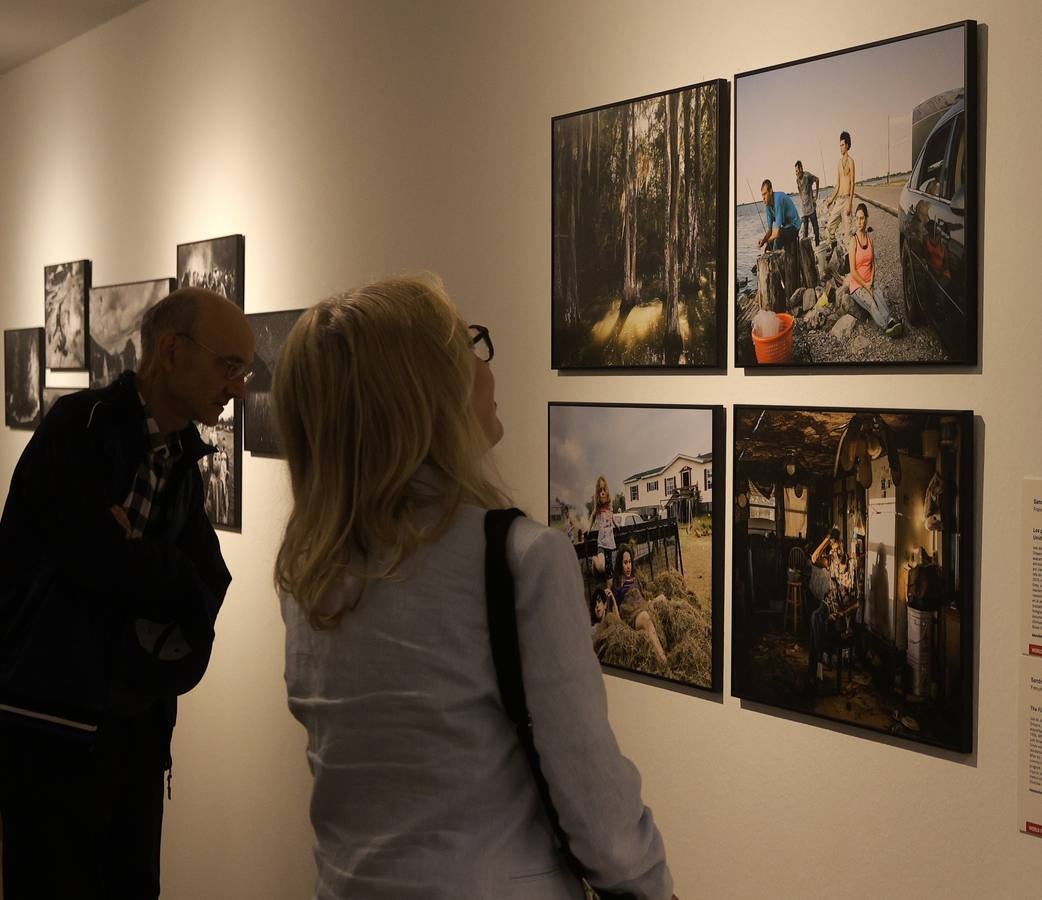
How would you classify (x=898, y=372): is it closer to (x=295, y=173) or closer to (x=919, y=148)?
(x=919, y=148)

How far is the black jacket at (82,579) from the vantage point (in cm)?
261

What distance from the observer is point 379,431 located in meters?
1.36

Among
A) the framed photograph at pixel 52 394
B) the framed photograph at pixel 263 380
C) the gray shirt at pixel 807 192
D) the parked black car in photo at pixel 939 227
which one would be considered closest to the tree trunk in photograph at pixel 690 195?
the gray shirt at pixel 807 192

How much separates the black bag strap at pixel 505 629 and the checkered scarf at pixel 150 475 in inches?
64.5

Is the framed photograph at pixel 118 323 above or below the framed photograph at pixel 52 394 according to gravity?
above

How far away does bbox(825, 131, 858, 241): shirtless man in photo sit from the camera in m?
2.12

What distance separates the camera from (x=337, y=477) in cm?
139

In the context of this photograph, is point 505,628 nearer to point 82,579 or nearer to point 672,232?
point 672,232

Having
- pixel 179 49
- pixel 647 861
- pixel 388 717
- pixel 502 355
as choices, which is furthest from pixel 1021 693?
pixel 179 49

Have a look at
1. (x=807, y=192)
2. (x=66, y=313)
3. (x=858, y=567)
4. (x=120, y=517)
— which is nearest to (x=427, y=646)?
(x=858, y=567)

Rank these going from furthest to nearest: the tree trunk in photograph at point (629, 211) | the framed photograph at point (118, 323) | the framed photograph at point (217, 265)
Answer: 1. the framed photograph at point (118, 323)
2. the framed photograph at point (217, 265)
3. the tree trunk in photograph at point (629, 211)

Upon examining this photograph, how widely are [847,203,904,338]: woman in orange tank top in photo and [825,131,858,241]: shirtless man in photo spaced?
2 cm

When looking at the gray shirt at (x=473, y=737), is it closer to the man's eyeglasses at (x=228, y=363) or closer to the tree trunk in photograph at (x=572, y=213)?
the tree trunk in photograph at (x=572, y=213)

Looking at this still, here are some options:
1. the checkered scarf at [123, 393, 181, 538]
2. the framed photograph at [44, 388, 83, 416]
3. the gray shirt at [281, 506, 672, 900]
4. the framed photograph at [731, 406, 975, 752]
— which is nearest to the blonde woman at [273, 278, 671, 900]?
the gray shirt at [281, 506, 672, 900]
